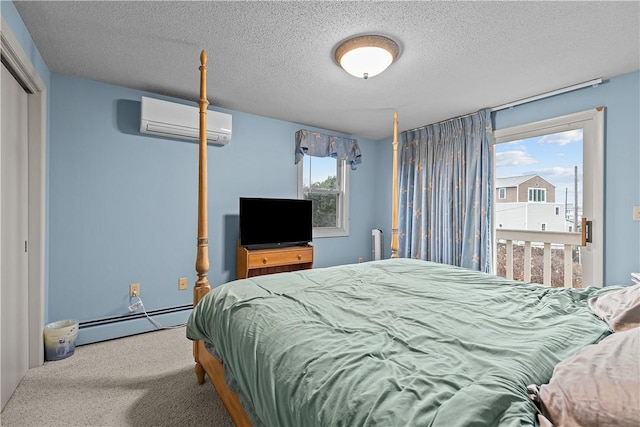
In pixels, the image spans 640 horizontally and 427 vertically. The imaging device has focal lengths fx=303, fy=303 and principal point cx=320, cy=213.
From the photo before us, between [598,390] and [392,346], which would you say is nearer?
[598,390]

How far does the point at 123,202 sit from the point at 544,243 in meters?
4.26

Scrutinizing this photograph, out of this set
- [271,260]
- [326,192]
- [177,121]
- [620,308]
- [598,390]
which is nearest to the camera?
[598,390]

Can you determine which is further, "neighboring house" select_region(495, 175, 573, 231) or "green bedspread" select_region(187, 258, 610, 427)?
"neighboring house" select_region(495, 175, 573, 231)

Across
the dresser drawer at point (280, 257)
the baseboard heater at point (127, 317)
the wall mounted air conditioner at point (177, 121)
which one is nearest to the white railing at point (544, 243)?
the dresser drawer at point (280, 257)

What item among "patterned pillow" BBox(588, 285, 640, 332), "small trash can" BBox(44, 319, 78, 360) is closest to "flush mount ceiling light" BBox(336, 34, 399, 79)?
"patterned pillow" BBox(588, 285, 640, 332)

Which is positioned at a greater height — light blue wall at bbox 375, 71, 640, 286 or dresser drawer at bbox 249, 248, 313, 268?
light blue wall at bbox 375, 71, 640, 286

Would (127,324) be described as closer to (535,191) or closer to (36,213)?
(36,213)

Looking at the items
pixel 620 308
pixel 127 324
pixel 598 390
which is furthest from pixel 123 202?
pixel 620 308

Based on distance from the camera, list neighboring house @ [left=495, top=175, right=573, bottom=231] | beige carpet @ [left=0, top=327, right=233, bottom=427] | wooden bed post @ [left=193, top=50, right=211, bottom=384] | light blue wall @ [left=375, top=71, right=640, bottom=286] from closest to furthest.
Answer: beige carpet @ [left=0, top=327, right=233, bottom=427] → wooden bed post @ [left=193, top=50, right=211, bottom=384] → light blue wall @ [left=375, top=71, right=640, bottom=286] → neighboring house @ [left=495, top=175, right=573, bottom=231]

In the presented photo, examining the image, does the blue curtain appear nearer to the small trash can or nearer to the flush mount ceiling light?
the flush mount ceiling light

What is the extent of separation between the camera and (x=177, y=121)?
2.93 m

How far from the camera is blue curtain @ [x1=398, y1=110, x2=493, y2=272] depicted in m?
3.41

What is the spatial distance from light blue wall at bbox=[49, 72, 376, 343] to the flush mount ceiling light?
1.77 m

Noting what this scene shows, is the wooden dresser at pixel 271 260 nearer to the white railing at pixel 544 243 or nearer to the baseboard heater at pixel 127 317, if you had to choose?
the baseboard heater at pixel 127 317
